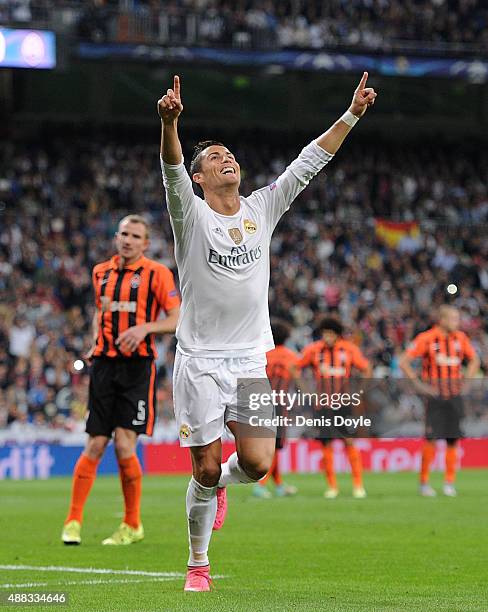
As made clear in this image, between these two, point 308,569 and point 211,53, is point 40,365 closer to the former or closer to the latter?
point 211,53

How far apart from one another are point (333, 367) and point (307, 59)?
1485cm

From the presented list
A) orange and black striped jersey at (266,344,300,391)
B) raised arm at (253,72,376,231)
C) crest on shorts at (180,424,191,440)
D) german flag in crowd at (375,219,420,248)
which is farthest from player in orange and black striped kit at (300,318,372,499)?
german flag in crowd at (375,219,420,248)

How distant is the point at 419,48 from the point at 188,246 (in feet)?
80.5

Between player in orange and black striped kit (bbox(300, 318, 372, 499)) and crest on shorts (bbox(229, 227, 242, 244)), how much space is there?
27.9 ft

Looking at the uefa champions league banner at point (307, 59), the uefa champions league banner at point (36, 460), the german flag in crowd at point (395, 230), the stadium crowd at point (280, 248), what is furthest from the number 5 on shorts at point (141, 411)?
the german flag in crowd at point (395, 230)

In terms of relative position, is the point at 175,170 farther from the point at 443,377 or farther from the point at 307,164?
the point at 443,377

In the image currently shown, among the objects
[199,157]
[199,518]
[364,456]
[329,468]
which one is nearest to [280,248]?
[364,456]

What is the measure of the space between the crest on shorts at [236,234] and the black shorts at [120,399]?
2895 millimetres

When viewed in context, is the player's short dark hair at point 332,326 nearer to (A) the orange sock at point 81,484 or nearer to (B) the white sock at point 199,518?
(A) the orange sock at point 81,484

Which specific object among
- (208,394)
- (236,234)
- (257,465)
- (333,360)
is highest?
(236,234)

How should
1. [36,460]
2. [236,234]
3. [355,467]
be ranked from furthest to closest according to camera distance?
[36,460] → [355,467] → [236,234]

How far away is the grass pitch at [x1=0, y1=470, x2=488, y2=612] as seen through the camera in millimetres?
6402

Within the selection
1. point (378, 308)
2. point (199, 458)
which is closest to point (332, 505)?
point (199, 458)

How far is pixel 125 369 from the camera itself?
373 inches
